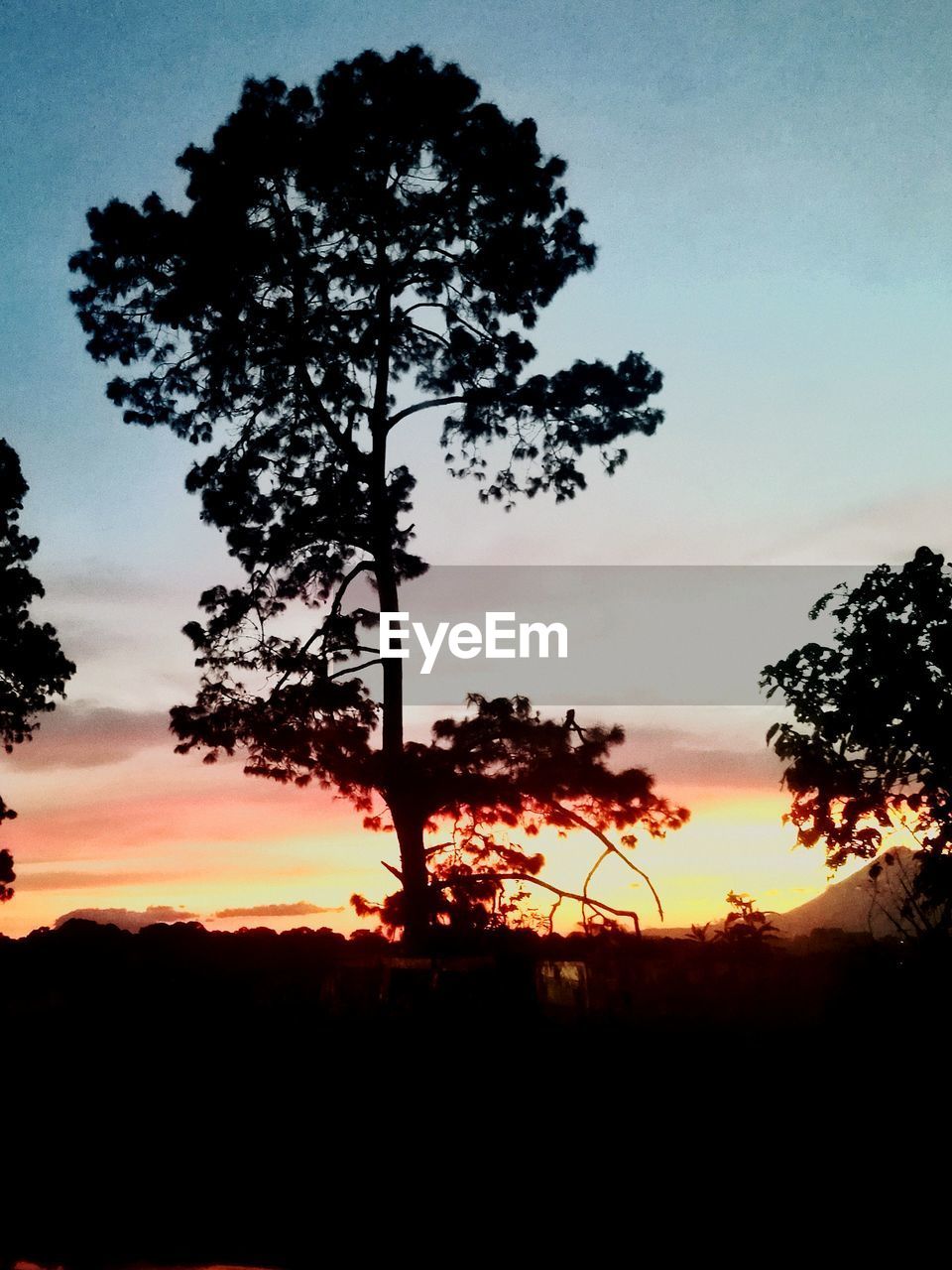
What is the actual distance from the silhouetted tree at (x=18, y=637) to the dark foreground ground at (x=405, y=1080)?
748 centimetres

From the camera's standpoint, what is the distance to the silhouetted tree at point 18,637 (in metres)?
23.2

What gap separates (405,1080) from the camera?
1123cm

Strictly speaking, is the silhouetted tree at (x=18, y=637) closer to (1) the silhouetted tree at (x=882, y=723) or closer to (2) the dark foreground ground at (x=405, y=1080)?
(2) the dark foreground ground at (x=405, y=1080)

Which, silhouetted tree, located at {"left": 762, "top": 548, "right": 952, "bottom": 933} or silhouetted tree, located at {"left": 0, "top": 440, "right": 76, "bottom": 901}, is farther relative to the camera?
silhouetted tree, located at {"left": 0, "top": 440, "right": 76, "bottom": 901}

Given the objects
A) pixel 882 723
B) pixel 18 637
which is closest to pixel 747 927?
pixel 882 723

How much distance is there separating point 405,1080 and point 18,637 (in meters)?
17.0

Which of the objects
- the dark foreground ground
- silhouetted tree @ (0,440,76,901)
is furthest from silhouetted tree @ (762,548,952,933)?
silhouetted tree @ (0,440,76,901)

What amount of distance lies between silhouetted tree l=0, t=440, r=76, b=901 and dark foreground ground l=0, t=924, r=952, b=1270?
7480 millimetres

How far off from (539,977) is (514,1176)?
22.0 feet

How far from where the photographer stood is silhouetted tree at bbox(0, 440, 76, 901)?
23.2m

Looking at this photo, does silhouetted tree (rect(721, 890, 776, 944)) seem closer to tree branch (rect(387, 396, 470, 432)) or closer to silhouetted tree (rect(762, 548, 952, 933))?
silhouetted tree (rect(762, 548, 952, 933))

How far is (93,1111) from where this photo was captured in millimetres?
9836

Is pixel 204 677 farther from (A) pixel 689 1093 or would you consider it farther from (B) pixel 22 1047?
(A) pixel 689 1093

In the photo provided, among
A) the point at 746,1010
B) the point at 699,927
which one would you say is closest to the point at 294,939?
the point at 699,927
